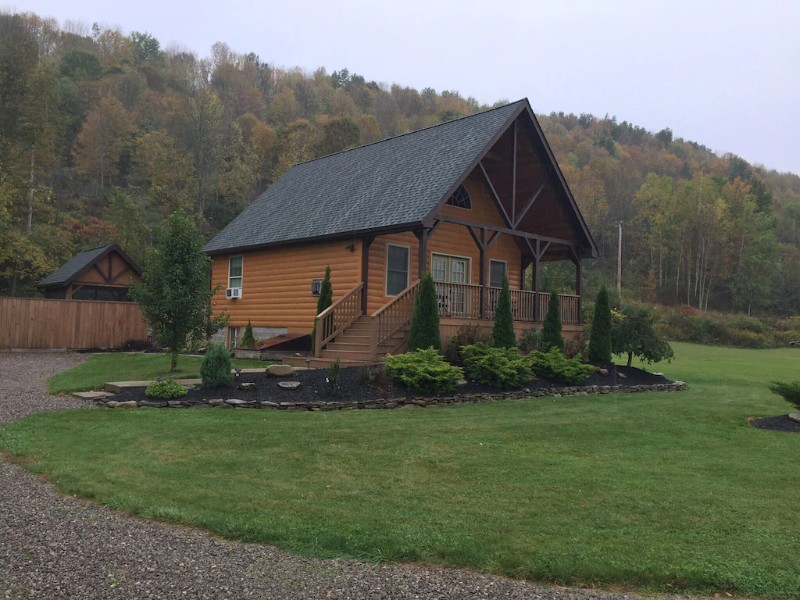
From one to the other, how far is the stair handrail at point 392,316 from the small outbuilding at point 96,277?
1705cm

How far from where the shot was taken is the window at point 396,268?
16.5m

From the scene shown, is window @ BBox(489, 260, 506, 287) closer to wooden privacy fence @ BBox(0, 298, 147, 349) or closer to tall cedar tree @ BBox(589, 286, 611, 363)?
tall cedar tree @ BBox(589, 286, 611, 363)

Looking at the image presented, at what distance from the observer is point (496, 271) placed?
1969 cm

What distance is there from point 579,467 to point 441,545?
2833mm

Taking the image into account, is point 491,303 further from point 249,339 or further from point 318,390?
point 249,339

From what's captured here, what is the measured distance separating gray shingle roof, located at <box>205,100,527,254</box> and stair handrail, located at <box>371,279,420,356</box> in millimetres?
1699

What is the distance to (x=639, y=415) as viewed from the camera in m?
10.4

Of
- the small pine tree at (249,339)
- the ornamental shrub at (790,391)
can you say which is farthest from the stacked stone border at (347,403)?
the small pine tree at (249,339)

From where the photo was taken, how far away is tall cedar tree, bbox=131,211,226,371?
1278cm

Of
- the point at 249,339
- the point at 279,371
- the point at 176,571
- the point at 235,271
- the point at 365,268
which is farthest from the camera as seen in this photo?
the point at 235,271

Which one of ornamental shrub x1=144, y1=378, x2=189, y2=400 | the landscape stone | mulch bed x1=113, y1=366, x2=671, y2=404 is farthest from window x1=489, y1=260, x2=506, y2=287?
ornamental shrub x1=144, y1=378, x2=189, y2=400

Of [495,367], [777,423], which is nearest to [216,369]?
[495,367]

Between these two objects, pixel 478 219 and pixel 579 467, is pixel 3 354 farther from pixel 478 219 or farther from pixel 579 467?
pixel 579 467

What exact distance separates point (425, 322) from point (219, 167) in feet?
133
